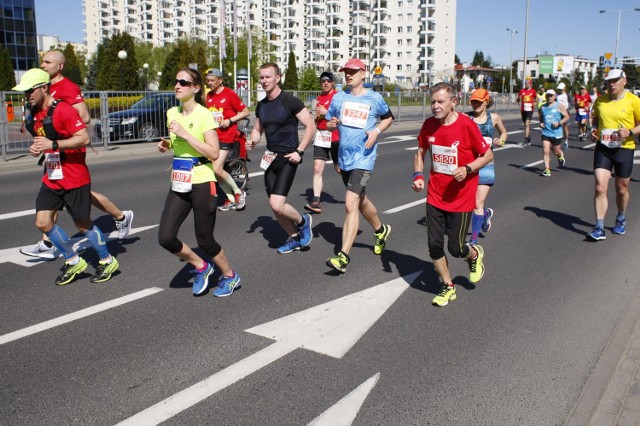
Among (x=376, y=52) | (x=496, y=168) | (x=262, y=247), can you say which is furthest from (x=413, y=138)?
(x=376, y=52)

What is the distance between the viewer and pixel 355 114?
21.0 ft

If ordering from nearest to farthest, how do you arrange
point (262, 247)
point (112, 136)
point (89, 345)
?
point (89, 345), point (262, 247), point (112, 136)

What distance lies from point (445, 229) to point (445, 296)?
0.59 meters

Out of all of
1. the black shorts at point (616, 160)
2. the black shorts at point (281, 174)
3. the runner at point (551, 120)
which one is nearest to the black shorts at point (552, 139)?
the runner at point (551, 120)

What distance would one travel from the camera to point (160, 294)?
18.2 ft

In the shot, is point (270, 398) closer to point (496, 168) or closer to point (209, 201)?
point (209, 201)

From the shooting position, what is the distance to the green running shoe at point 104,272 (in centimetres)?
588

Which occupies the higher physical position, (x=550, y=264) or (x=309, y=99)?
(x=309, y=99)

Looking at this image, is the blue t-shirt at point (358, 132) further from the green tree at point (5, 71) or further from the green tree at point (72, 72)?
the green tree at point (72, 72)

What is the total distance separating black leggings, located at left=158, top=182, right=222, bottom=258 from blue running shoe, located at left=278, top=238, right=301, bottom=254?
1.91 m

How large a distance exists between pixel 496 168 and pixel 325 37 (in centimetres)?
11190

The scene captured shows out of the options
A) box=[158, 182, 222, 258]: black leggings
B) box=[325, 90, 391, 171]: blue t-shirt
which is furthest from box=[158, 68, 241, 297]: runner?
box=[325, 90, 391, 171]: blue t-shirt

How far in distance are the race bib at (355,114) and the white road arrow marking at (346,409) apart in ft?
10.6

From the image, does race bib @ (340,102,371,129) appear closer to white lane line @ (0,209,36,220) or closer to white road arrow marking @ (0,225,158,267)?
white road arrow marking @ (0,225,158,267)
